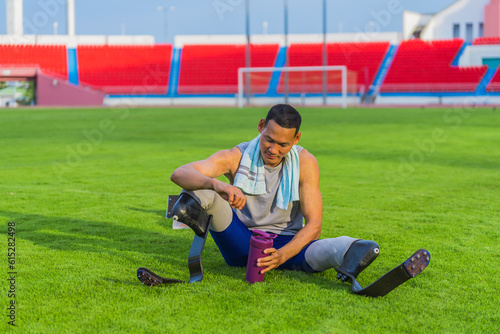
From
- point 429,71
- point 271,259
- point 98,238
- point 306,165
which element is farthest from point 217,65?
point 271,259

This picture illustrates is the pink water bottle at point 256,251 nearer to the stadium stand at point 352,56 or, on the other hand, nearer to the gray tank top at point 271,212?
the gray tank top at point 271,212

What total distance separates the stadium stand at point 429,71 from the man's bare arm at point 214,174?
41199 millimetres

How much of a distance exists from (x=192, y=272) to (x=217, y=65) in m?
45.9

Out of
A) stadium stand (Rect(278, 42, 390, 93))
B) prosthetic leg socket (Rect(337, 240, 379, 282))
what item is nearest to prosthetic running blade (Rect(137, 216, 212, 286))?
prosthetic leg socket (Rect(337, 240, 379, 282))

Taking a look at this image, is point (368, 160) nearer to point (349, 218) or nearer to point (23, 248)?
point (349, 218)

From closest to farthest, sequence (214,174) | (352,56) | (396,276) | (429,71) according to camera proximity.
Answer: (396,276), (214,174), (429,71), (352,56)

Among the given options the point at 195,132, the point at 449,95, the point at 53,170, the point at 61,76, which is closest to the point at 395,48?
the point at 449,95

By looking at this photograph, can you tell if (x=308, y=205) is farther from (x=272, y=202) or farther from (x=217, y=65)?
(x=217, y=65)

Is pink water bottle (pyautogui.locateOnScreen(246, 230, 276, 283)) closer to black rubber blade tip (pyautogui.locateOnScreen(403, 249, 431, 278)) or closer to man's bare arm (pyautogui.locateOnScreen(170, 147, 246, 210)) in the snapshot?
man's bare arm (pyautogui.locateOnScreen(170, 147, 246, 210))

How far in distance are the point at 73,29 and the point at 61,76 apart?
9.11m

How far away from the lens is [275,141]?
13.4 feet

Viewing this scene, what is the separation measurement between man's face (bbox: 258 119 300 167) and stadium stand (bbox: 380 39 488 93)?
135 ft

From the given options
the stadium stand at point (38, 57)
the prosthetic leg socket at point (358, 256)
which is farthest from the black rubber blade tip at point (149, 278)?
the stadium stand at point (38, 57)

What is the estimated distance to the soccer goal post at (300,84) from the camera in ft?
140
